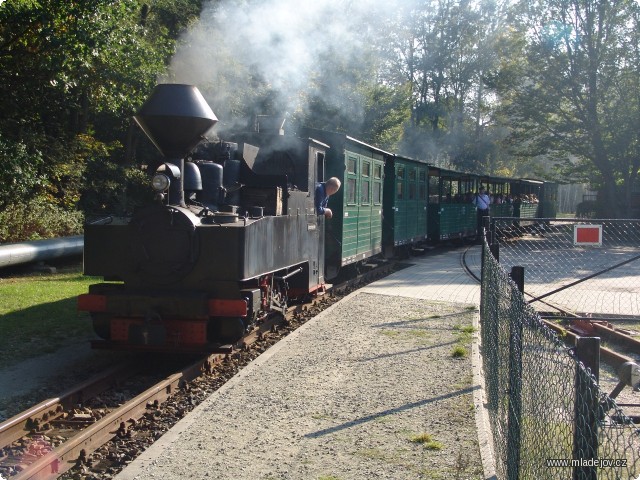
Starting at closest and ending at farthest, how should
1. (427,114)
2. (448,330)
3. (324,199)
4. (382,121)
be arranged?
(448,330)
(324,199)
(382,121)
(427,114)

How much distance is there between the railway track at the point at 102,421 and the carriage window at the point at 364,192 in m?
6.10

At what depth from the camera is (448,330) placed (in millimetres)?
9195

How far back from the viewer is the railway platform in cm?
457

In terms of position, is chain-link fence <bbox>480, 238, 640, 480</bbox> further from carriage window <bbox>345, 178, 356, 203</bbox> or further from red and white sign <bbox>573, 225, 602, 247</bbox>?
carriage window <bbox>345, 178, 356, 203</bbox>

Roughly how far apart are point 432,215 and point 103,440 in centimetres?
1816

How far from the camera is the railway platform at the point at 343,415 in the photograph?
4.57m

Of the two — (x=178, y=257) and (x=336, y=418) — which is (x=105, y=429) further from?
(x=178, y=257)

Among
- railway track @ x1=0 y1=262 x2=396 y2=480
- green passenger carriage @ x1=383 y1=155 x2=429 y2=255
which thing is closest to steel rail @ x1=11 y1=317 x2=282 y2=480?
railway track @ x1=0 y1=262 x2=396 y2=480

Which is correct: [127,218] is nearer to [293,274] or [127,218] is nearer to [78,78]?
[293,274]

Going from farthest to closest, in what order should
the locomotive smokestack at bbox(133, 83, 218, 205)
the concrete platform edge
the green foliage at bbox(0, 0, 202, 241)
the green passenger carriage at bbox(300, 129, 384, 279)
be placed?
1. the green foliage at bbox(0, 0, 202, 241)
2. the green passenger carriage at bbox(300, 129, 384, 279)
3. the locomotive smokestack at bbox(133, 83, 218, 205)
4. the concrete platform edge

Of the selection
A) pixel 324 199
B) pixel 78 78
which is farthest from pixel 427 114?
pixel 324 199

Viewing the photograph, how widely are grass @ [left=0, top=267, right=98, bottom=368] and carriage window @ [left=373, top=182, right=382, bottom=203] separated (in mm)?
6058

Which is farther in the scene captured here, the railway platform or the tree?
the tree

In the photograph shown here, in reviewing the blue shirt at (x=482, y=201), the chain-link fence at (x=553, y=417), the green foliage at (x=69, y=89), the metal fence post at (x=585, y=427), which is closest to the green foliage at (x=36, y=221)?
the green foliage at (x=69, y=89)
